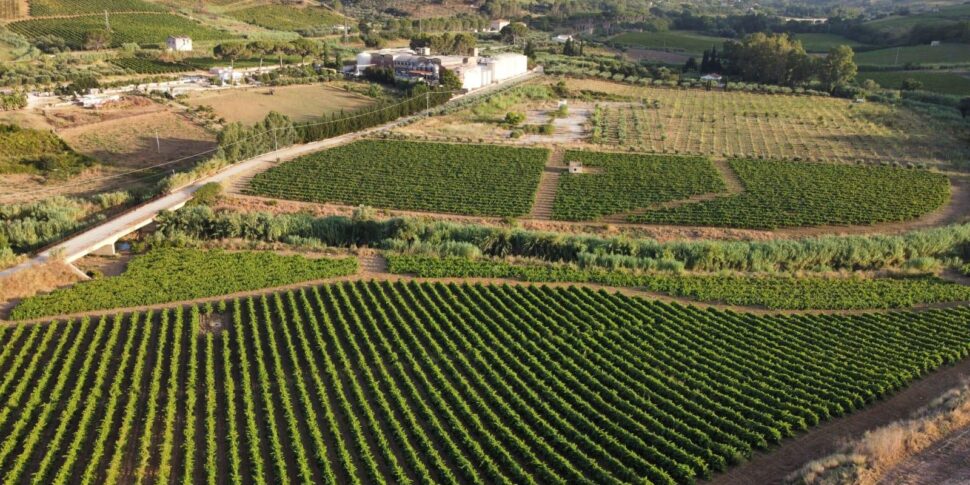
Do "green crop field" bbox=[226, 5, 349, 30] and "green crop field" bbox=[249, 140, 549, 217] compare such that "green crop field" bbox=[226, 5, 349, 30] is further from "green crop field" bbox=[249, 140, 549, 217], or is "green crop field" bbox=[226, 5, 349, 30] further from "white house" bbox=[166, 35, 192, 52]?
"green crop field" bbox=[249, 140, 549, 217]

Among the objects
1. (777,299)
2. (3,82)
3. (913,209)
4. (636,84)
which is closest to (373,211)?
(777,299)

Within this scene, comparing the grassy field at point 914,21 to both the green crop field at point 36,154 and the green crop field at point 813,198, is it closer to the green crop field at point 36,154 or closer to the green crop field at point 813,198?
the green crop field at point 813,198

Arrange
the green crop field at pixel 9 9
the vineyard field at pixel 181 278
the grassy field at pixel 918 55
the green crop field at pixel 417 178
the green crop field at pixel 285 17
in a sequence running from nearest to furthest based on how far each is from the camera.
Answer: the vineyard field at pixel 181 278
the green crop field at pixel 417 178
the green crop field at pixel 9 9
the grassy field at pixel 918 55
the green crop field at pixel 285 17

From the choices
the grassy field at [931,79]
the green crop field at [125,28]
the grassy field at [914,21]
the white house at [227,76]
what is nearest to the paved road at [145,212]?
the white house at [227,76]

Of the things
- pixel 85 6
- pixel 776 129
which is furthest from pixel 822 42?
pixel 85 6

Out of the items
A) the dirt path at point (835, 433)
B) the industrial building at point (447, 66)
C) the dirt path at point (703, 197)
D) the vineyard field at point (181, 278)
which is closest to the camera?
the dirt path at point (835, 433)

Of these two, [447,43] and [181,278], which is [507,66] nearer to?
[447,43]
